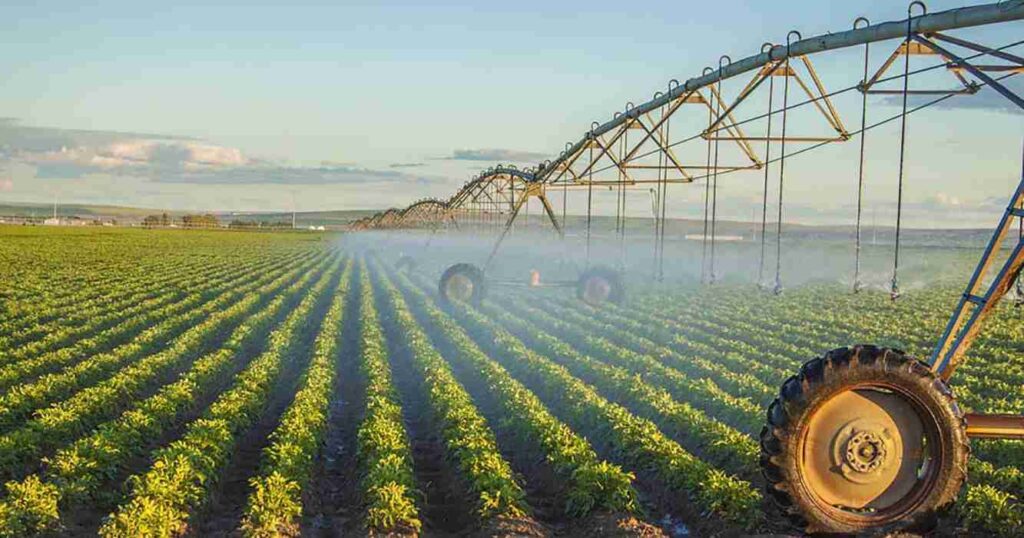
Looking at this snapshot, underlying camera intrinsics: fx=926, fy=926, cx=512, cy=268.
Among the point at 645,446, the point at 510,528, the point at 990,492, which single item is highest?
the point at 990,492

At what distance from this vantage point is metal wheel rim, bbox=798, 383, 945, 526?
7277mm

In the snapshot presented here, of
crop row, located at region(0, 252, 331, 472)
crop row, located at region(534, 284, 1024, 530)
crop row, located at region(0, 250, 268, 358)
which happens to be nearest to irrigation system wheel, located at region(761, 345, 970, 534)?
crop row, located at region(534, 284, 1024, 530)

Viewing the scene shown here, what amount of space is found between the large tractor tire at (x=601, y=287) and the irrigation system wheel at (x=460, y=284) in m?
3.39

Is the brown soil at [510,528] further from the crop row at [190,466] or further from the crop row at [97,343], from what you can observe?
the crop row at [97,343]

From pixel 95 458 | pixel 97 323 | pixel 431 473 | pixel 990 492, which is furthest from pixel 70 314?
pixel 990 492

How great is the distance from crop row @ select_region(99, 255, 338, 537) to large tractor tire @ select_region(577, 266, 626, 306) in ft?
46.7

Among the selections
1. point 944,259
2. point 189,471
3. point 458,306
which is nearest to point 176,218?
point 944,259

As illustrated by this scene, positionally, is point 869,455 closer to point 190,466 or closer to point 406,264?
point 190,466

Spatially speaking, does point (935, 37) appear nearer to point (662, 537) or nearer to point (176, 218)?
point (662, 537)

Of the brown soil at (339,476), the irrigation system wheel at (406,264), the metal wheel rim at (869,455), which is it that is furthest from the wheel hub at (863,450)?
the irrigation system wheel at (406,264)

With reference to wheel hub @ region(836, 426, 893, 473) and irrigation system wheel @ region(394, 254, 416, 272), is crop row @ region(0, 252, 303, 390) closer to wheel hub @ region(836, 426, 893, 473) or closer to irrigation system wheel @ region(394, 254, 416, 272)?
wheel hub @ region(836, 426, 893, 473)

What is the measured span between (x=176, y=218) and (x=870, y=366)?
7358 inches

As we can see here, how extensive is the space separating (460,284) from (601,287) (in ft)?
15.1

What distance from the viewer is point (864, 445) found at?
24.0ft
